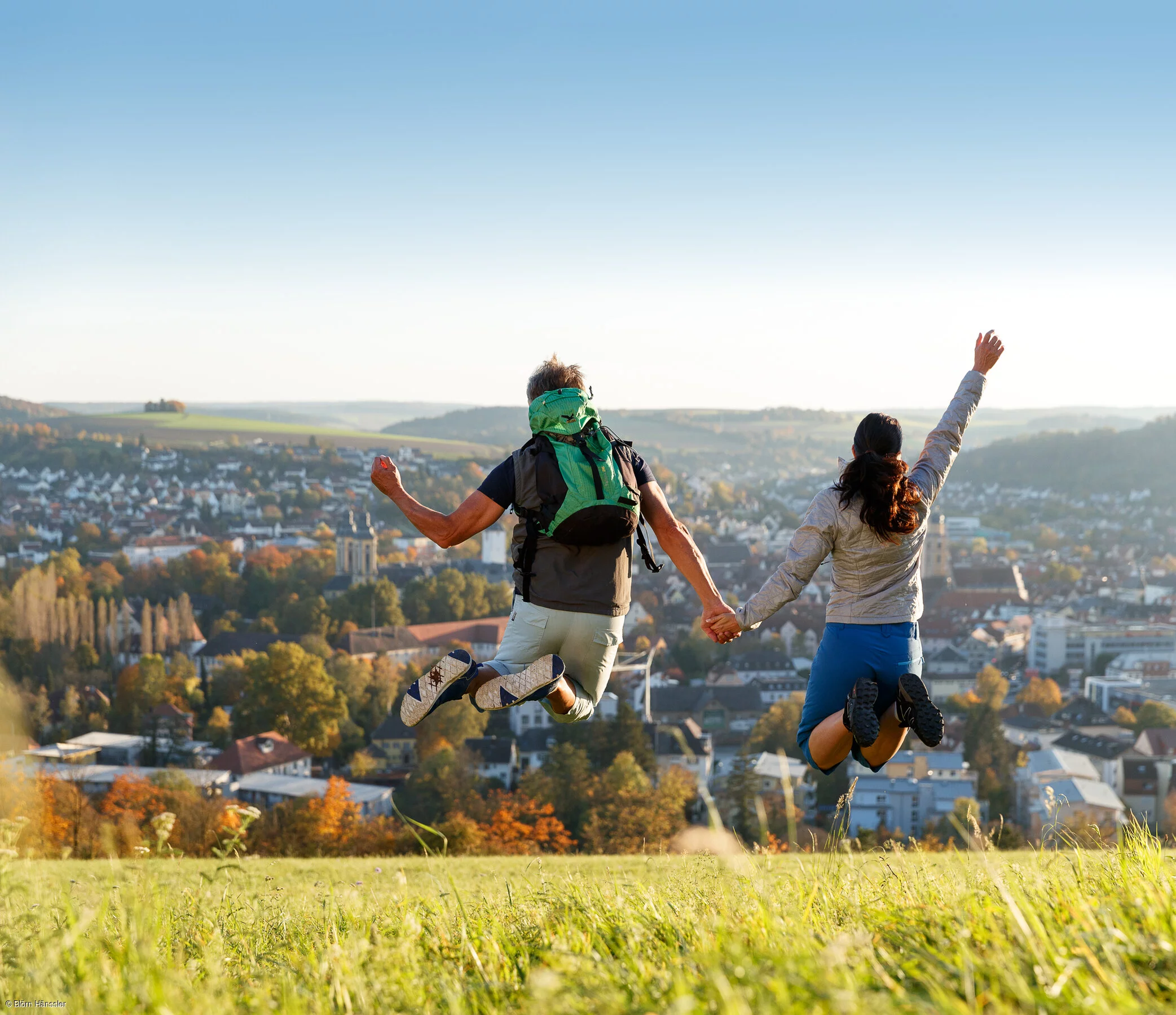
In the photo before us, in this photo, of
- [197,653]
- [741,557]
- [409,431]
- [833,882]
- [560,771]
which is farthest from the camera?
[409,431]

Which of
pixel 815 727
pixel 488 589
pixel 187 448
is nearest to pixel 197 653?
pixel 488 589

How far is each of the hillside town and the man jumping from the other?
0.92 m

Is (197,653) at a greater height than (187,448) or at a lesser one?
lesser

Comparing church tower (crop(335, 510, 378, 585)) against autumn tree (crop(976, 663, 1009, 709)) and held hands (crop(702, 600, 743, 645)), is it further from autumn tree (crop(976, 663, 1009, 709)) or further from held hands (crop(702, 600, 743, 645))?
held hands (crop(702, 600, 743, 645))

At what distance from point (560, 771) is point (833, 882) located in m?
33.9

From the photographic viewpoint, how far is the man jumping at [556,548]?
4.09m

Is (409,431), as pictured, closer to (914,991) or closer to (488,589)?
(488,589)

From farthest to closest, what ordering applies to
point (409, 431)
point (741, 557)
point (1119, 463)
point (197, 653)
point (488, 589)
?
1. point (409, 431)
2. point (1119, 463)
3. point (741, 557)
4. point (488, 589)
5. point (197, 653)

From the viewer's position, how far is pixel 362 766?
1673 inches

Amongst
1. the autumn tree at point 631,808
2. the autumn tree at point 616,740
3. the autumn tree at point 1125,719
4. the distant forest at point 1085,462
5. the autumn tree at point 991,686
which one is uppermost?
Result: the distant forest at point 1085,462

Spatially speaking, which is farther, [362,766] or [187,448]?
[187,448]

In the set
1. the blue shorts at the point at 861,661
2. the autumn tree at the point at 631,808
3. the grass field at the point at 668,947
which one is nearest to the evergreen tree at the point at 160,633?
the autumn tree at the point at 631,808

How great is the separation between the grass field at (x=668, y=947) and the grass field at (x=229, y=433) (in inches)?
5432

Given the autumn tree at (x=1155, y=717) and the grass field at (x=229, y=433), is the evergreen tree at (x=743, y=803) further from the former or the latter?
the grass field at (x=229, y=433)
